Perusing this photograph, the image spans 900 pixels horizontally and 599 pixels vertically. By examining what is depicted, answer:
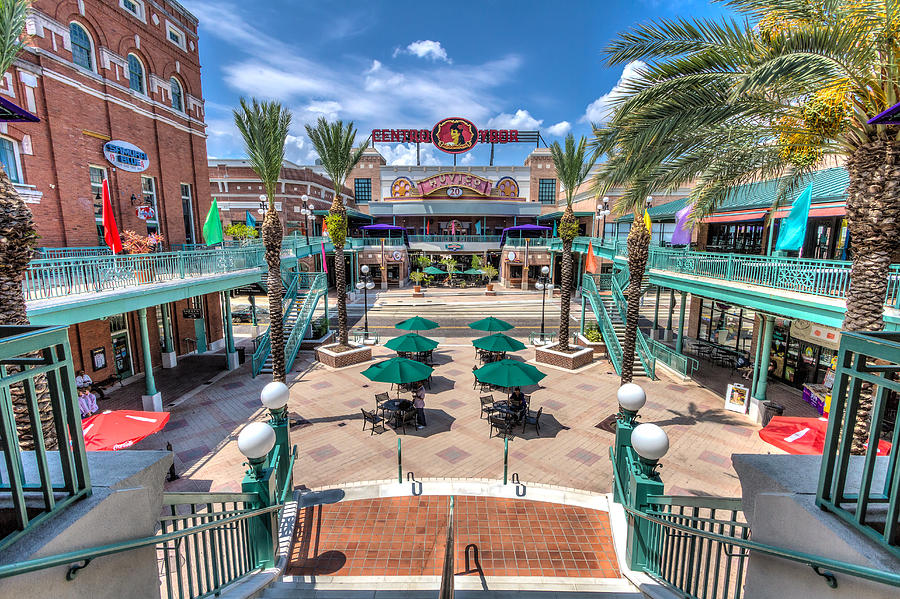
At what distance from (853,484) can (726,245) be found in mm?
19996

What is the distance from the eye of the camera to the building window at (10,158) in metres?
12.3

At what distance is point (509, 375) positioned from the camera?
1167 cm

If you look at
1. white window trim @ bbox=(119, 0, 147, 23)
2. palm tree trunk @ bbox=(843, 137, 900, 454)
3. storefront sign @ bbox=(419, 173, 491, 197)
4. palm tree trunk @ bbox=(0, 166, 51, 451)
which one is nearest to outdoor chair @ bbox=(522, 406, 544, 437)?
palm tree trunk @ bbox=(843, 137, 900, 454)

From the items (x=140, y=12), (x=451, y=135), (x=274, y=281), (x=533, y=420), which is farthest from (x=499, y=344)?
(x=451, y=135)

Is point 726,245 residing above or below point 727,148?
below

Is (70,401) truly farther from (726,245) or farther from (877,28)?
(726,245)

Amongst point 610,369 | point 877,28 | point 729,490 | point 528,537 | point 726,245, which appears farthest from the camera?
point 726,245

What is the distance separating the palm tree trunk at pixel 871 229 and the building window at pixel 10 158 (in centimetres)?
2115

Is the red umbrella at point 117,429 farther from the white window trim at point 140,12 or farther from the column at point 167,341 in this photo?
the white window trim at point 140,12

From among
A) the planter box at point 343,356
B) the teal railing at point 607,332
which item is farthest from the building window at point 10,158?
the teal railing at point 607,332

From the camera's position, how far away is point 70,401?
8.45 feet

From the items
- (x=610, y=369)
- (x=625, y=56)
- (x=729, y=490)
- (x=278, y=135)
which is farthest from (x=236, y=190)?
(x=729, y=490)

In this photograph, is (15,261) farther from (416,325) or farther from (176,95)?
(176,95)

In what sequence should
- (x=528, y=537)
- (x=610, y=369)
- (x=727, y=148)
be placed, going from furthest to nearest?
(x=610, y=369)
(x=727, y=148)
(x=528, y=537)
